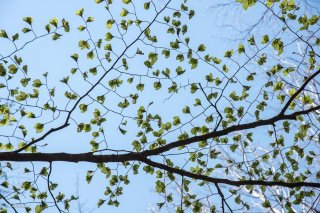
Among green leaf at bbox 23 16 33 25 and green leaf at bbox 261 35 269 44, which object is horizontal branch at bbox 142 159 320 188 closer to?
Result: green leaf at bbox 261 35 269 44

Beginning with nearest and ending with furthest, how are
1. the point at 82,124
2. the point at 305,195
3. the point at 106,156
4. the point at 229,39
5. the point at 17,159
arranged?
1. the point at 17,159
2. the point at 106,156
3. the point at 82,124
4. the point at 305,195
5. the point at 229,39

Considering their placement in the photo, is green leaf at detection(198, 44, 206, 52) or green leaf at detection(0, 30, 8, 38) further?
green leaf at detection(198, 44, 206, 52)

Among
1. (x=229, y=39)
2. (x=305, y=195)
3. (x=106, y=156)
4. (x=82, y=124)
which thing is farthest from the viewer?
(x=229, y=39)

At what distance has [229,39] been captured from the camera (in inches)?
191

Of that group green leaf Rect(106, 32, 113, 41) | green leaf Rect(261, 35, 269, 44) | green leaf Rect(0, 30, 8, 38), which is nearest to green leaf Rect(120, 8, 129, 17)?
green leaf Rect(106, 32, 113, 41)

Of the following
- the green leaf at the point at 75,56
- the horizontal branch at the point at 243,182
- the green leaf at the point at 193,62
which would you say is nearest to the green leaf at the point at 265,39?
the green leaf at the point at 193,62

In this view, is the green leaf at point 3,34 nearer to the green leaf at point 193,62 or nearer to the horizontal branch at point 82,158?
the horizontal branch at point 82,158

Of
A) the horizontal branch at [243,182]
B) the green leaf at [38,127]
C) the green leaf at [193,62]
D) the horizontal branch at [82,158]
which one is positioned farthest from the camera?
the green leaf at [193,62]

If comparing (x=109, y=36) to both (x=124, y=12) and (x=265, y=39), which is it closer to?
(x=124, y=12)

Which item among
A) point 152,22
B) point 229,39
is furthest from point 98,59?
point 229,39

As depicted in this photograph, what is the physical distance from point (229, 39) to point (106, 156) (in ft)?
9.33

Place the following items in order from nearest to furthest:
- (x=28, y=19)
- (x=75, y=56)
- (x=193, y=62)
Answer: (x=28, y=19) < (x=75, y=56) < (x=193, y=62)

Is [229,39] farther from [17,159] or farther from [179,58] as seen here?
[17,159]

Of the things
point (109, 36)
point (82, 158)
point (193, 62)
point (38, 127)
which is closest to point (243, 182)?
point (193, 62)
